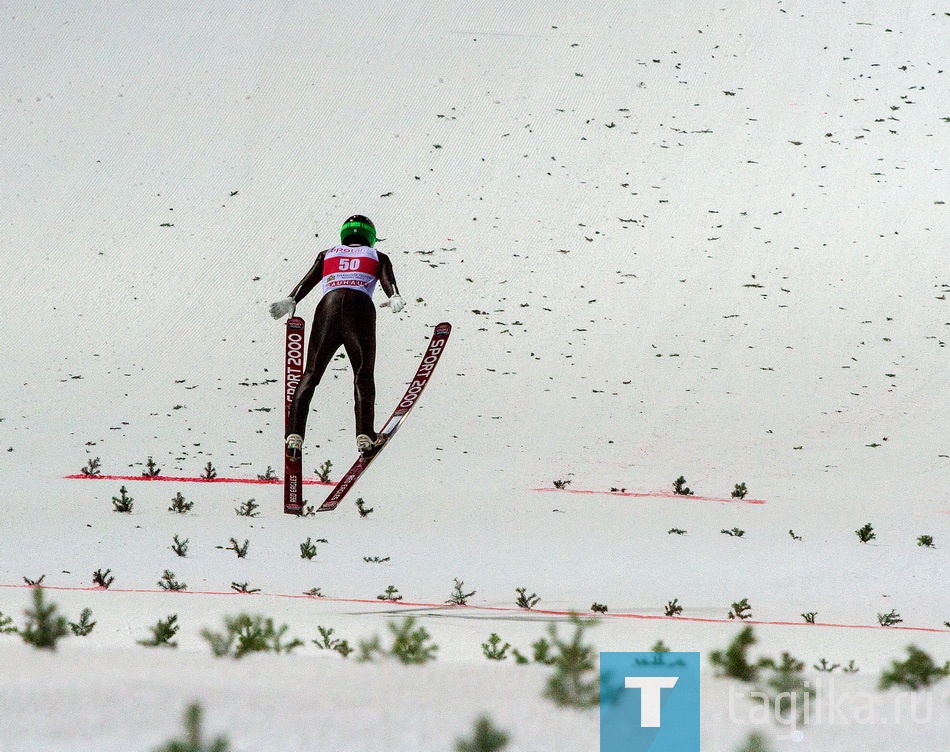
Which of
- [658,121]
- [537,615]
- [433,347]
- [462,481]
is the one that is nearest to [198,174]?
[658,121]

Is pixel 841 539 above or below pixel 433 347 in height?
below

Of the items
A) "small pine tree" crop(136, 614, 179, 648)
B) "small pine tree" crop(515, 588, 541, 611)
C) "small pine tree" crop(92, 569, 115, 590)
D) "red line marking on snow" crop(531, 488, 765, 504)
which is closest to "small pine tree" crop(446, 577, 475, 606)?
"small pine tree" crop(515, 588, 541, 611)

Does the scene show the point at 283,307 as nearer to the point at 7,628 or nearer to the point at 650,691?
the point at 7,628

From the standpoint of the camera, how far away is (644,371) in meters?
19.4

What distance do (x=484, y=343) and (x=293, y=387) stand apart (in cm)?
1226

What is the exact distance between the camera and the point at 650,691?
4184mm

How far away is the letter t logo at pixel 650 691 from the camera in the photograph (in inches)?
155

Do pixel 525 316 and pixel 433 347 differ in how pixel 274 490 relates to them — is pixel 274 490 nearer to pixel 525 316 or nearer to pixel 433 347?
pixel 433 347

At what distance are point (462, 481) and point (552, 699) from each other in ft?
32.6

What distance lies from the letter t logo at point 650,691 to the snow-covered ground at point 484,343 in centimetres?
21

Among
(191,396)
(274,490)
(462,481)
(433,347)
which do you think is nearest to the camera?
(433,347)

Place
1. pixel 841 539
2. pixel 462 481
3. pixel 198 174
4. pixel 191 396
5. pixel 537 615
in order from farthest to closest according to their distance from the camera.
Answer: pixel 198 174
pixel 191 396
pixel 462 481
pixel 841 539
pixel 537 615

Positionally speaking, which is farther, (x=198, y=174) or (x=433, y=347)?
(x=198, y=174)

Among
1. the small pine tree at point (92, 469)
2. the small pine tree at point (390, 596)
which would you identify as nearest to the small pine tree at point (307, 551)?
the small pine tree at point (390, 596)
